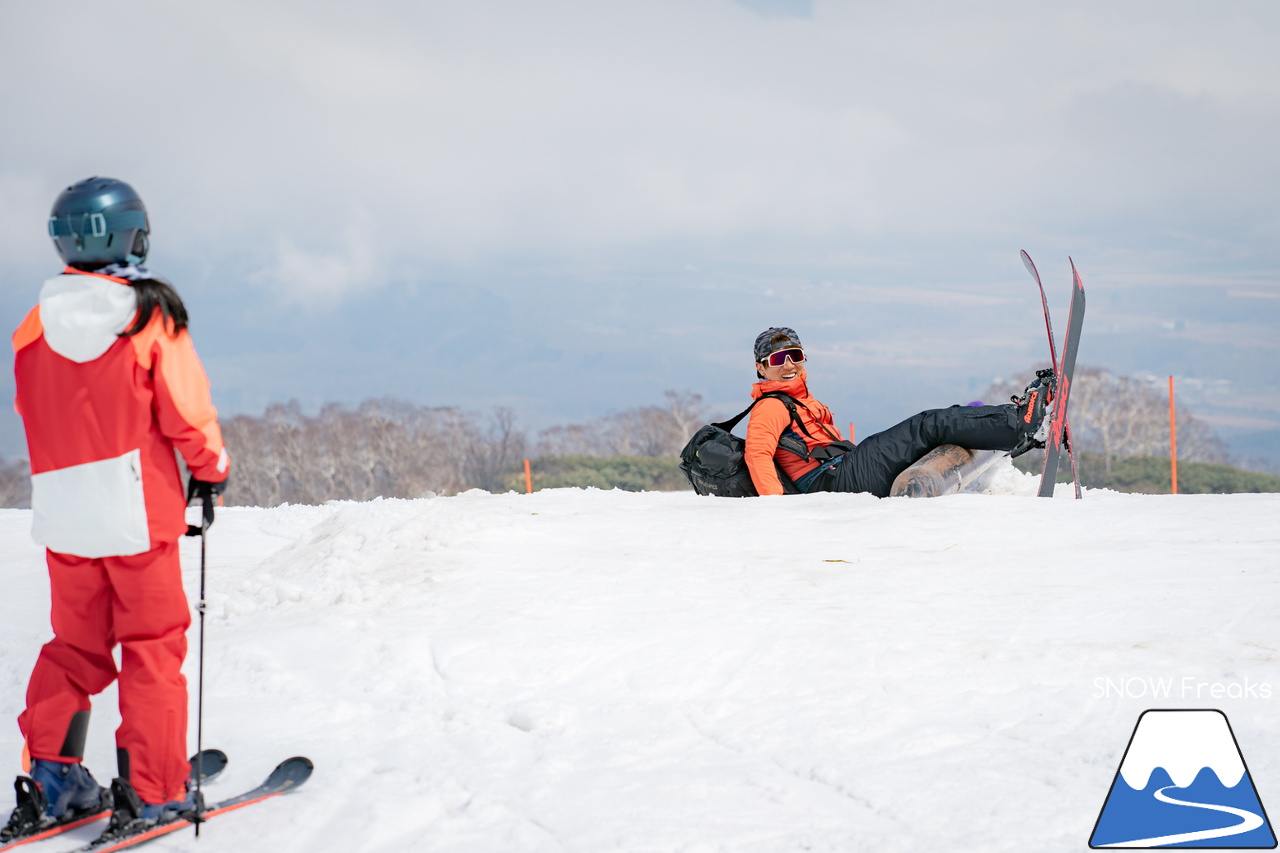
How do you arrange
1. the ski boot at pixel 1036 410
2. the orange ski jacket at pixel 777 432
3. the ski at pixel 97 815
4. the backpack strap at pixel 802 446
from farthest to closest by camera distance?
the backpack strap at pixel 802 446 → the orange ski jacket at pixel 777 432 → the ski boot at pixel 1036 410 → the ski at pixel 97 815

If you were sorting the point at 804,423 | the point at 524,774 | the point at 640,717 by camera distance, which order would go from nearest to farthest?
the point at 524,774, the point at 640,717, the point at 804,423

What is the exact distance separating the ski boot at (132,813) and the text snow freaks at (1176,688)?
3040 mm

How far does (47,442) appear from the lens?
2736 mm

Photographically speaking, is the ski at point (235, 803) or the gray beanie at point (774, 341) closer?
the ski at point (235, 803)

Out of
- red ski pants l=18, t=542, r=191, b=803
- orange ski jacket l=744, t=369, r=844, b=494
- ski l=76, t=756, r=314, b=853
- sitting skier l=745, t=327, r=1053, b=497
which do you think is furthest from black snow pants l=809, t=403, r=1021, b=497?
red ski pants l=18, t=542, r=191, b=803

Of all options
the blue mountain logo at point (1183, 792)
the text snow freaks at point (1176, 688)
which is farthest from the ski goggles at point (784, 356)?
the blue mountain logo at point (1183, 792)

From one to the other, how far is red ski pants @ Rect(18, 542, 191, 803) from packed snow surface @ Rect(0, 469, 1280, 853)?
0.81 ft

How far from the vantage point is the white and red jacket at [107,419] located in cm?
266

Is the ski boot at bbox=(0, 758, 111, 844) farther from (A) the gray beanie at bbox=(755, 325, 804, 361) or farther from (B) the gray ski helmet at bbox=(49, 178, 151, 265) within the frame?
(A) the gray beanie at bbox=(755, 325, 804, 361)

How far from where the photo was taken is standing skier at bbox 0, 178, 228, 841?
8.75ft

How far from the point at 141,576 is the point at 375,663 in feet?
4.70

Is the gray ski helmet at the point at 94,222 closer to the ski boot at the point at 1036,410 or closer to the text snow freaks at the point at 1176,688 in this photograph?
the text snow freaks at the point at 1176,688

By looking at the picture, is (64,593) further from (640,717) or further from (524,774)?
(640,717)

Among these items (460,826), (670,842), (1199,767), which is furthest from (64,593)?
(1199,767)
